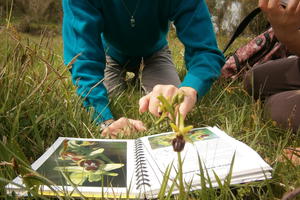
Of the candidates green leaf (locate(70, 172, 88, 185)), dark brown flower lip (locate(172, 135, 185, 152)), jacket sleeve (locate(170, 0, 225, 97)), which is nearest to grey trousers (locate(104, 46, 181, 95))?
jacket sleeve (locate(170, 0, 225, 97))

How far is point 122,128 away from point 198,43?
0.56 meters

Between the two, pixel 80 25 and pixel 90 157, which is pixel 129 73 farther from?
pixel 90 157

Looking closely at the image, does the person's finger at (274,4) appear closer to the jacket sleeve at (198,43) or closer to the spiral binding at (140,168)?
the jacket sleeve at (198,43)

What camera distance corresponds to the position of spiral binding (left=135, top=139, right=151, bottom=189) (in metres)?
0.69

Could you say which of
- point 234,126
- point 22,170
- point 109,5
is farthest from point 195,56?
point 22,170

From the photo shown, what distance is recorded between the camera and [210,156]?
802 mm

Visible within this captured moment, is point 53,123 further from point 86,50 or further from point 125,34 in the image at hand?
point 125,34

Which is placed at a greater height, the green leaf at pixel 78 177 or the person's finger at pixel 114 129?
the person's finger at pixel 114 129

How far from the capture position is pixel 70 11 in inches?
55.7

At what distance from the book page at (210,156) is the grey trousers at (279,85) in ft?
1.29

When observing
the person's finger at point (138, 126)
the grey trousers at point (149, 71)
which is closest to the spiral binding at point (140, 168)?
the person's finger at point (138, 126)

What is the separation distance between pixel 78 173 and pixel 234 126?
0.61 meters

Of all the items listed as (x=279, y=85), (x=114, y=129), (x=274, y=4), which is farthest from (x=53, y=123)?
(x=279, y=85)

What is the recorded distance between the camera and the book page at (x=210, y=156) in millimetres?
709
